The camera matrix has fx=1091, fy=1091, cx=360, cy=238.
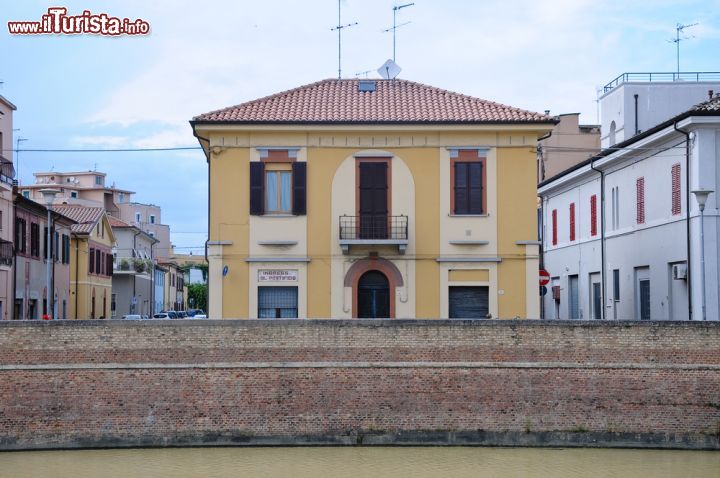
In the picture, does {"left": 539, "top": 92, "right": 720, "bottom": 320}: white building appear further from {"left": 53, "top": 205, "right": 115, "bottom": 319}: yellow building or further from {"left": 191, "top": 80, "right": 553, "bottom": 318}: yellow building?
{"left": 53, "top": 205, "right": 115, "bottom": 319}: yellow building

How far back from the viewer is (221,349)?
2388 cm

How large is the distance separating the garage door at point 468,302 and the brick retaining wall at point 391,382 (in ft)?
15.8

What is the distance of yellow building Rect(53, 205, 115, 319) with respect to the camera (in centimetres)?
5209

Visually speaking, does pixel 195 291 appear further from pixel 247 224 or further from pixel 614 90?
pixel 247 224

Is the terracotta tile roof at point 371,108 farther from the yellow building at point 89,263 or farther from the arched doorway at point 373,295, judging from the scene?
the yellow building at point 89,263

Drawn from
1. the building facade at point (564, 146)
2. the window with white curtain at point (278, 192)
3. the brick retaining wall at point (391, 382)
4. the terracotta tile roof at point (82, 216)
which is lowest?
the brick retaining wall at point (391, 382)

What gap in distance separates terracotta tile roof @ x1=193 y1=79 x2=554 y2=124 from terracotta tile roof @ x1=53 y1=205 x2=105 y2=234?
2458 centimetres

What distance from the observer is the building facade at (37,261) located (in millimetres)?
40219

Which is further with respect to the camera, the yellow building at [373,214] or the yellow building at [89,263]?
the yellow building at [89,263]

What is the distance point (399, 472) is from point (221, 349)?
5125mm

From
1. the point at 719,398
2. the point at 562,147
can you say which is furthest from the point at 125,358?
the point at 562,147

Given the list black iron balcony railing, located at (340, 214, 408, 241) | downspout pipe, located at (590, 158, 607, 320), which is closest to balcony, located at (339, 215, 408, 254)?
black iron balcony railing, located at (340, 214, 408, 241)

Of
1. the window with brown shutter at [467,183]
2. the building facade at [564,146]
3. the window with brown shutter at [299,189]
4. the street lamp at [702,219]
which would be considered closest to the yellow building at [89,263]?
the building facade at [564,146]

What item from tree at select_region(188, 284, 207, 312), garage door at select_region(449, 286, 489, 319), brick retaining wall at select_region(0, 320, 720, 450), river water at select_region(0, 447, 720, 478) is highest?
tree at select_region(188, 284, 207, 312)
